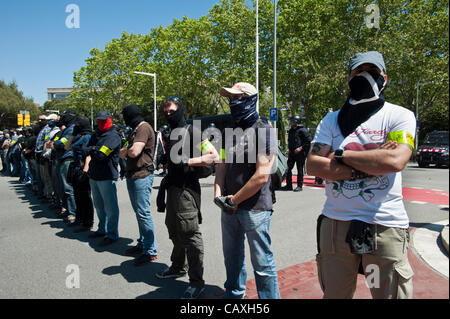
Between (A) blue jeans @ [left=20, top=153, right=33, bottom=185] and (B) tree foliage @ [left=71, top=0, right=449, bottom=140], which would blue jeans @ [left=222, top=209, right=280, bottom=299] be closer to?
(A) blue jeans @ [left=20, top=153, right=33, bottom=185]

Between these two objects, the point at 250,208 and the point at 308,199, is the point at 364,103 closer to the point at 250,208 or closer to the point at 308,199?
the point at 250,208

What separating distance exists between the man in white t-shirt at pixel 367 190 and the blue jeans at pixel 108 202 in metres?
3.58

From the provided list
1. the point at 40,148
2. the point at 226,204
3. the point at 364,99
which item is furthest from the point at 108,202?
the point at 40,148

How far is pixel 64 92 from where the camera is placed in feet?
454

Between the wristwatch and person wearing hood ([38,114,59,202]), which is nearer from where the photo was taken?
the wristwatch

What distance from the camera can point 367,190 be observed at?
1861 millimetres

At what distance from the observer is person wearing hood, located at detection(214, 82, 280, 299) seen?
262 centimetres

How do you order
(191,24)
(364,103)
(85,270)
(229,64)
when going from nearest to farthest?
(364,103) → (85,270) → (229,64) → (191,24)

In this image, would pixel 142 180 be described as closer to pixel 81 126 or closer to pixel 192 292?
pixel 192 292

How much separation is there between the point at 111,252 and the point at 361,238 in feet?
12.1

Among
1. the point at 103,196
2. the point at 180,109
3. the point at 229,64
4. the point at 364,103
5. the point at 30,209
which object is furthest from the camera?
the point at 229,64

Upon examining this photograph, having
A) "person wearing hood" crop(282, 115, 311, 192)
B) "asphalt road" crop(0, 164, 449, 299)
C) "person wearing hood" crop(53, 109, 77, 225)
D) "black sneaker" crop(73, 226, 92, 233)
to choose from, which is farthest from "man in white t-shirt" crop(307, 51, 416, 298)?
"person wearing hood" crop(282, 115, 311, 192)

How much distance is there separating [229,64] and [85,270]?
3136 cm

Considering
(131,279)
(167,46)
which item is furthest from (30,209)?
(167,46)
